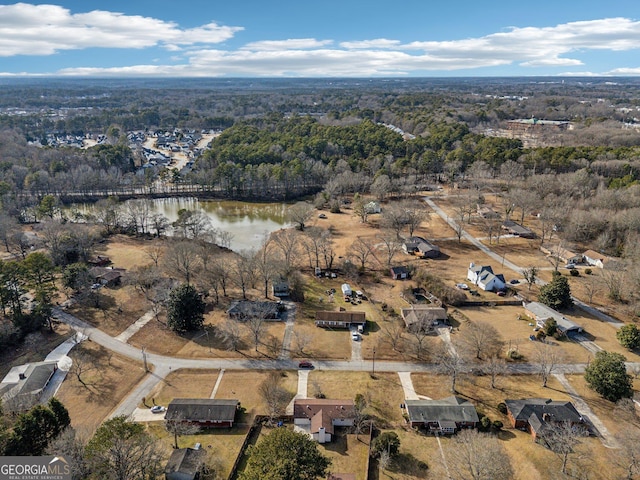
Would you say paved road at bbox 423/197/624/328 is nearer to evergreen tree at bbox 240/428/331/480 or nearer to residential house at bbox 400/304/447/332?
residential house at bbox 400/304/447/332

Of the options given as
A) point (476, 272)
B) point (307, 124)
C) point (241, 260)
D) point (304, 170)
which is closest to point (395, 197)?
point (304, 170)

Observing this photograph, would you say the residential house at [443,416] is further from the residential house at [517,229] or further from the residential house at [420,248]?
the residential house at [517,229]

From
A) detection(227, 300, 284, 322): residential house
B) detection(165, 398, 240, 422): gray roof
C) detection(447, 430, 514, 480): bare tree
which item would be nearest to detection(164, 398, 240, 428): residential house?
detection(165, 398, 240, 422): gray roof

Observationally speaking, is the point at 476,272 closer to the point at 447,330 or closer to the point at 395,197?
the point at 447,330

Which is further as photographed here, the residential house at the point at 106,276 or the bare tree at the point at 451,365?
the residential house at the point at 106,276

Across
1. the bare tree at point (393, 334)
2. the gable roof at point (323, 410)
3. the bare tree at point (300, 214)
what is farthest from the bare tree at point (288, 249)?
the gable roof at point (323, 410)

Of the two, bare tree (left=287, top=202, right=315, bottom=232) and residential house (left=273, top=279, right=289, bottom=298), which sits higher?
bare tree (left=287, top=202, right=315, bottom=232)
